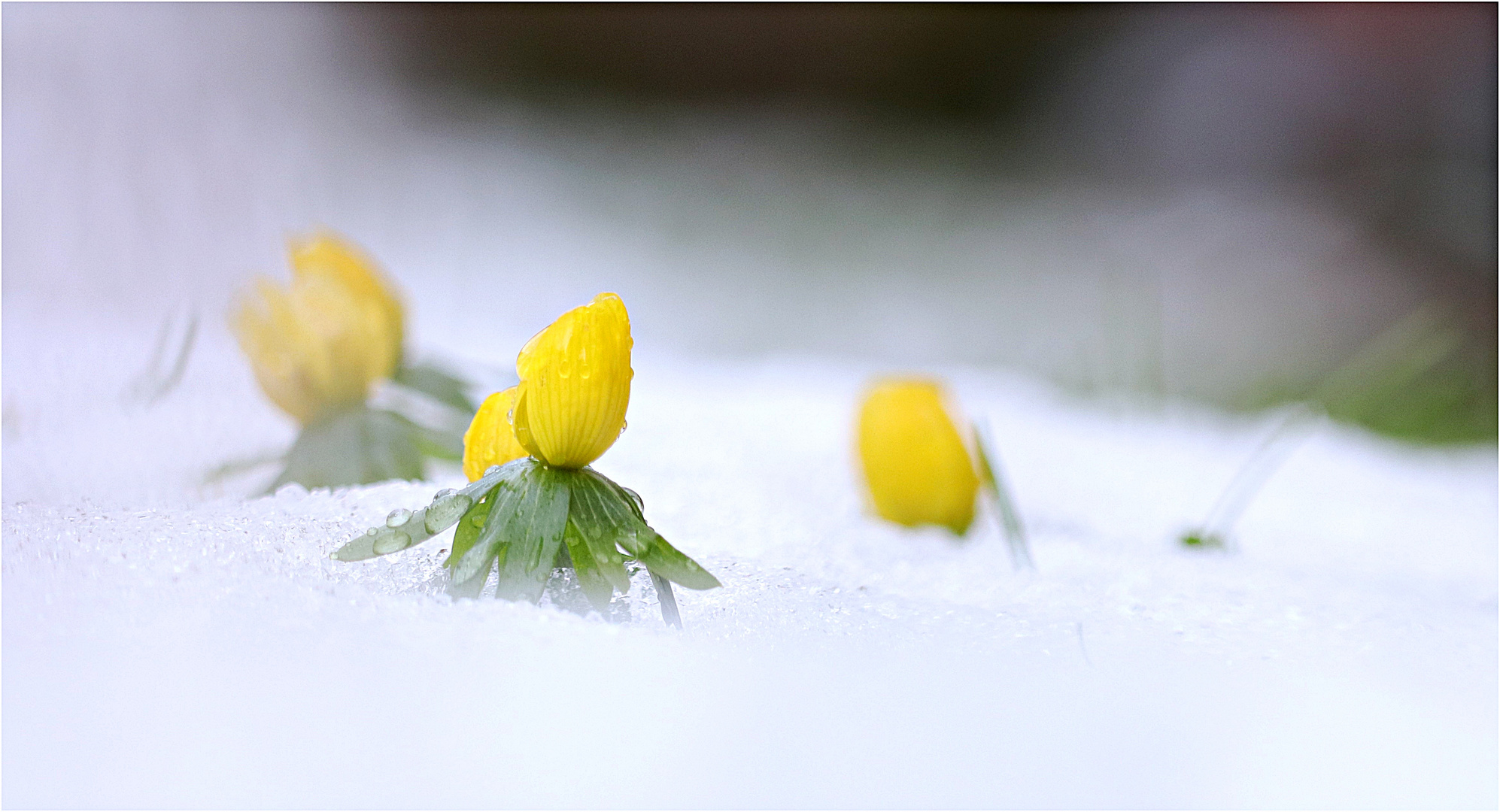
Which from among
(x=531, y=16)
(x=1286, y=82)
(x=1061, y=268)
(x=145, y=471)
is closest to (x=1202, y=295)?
(x=1061, y=268)

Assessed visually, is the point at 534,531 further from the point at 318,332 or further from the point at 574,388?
the point at 318,332

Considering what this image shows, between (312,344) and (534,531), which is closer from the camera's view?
(534,531)

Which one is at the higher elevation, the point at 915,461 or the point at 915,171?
the point at 915,171

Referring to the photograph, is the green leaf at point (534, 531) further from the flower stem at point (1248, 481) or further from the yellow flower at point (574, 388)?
the flower stem at point (1248, 481)

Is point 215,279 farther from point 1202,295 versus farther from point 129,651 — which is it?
point 1202,295

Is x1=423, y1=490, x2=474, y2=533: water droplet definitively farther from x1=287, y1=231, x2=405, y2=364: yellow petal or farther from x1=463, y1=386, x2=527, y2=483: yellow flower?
x1=287, y1=231, x2=405, y2=364: yellow petal

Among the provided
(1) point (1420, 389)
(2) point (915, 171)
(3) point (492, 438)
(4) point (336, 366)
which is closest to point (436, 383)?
(4) point (336, 366)
